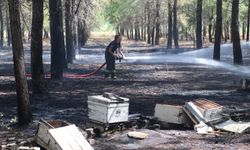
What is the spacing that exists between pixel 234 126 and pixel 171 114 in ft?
4.46

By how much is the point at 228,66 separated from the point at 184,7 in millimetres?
33075

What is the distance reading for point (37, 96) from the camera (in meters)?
15.9

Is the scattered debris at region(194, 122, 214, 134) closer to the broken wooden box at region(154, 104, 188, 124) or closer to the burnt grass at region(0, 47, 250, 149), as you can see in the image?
the burnt grass at region(0, 47, 250, 149)

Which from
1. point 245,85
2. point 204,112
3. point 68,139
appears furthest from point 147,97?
point 68,139

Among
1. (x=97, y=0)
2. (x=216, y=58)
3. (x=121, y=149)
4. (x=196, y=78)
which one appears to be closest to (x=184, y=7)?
(x=97, y=0)

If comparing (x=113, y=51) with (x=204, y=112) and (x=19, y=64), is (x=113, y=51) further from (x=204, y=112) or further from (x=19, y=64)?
(x=204, y=112)

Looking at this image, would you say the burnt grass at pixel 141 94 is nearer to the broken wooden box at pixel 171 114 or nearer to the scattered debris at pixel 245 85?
the scattered debris at pixel 245 85

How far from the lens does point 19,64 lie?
35.0 ft

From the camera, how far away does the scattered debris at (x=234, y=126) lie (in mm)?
9891

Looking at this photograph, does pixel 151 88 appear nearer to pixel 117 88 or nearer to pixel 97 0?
pixel 117 88

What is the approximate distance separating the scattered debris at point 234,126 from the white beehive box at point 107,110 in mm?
2062

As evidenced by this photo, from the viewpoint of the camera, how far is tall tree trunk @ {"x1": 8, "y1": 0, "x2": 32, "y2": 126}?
34.3 ft

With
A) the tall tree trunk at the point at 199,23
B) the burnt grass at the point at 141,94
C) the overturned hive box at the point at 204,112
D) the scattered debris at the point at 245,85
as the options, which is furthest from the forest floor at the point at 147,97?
the tall tree trunk at the point at 199,23

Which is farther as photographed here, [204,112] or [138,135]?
[204,112]
